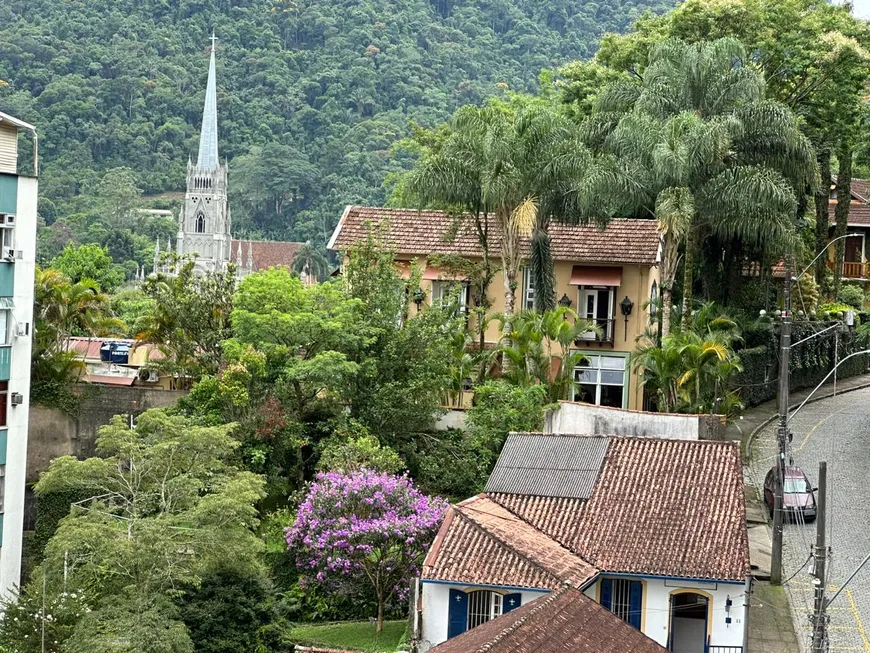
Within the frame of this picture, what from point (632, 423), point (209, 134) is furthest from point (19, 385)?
point (209, 134)

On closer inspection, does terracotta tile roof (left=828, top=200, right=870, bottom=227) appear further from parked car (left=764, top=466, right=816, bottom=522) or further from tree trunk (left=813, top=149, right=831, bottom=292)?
parked car (left=764, top=466, right=816, bottom=522)

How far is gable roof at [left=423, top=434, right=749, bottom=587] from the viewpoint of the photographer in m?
29.7

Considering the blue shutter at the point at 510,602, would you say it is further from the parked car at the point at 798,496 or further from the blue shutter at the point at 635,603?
the parked car at the point at 798,496

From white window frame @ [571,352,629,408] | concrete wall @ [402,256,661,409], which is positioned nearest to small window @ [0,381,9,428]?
concrete wall @ [402,256,661,409]

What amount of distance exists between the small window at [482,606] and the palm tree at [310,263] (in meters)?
108

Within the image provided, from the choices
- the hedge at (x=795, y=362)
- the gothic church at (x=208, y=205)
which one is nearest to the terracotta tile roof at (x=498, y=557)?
the hedge at (x=795, y=362)

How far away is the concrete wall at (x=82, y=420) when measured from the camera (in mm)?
41875

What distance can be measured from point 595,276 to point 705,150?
5.28 meters

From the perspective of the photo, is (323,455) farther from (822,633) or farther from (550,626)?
(822,633)

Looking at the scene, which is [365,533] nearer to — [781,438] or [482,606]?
[482,606]

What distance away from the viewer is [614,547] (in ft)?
101

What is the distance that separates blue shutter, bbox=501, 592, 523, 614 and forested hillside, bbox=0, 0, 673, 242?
132 m

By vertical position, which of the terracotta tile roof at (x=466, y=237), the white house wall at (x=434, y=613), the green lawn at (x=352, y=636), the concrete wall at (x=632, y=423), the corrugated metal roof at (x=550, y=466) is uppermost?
the terracotta tile roof at (x=466, y=237)

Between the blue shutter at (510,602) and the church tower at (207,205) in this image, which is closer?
the blue shutter at (510,602)
